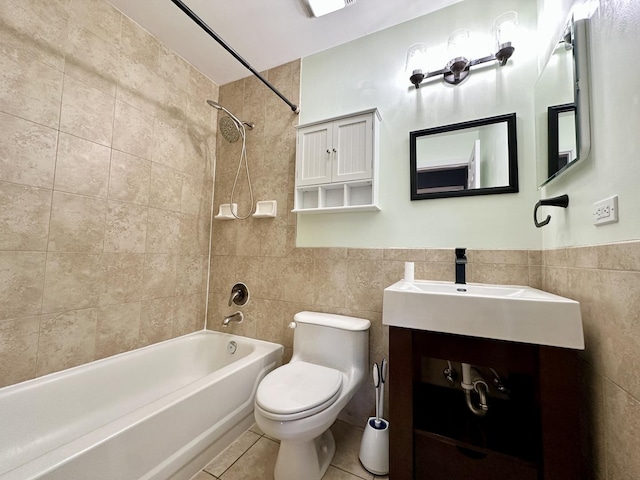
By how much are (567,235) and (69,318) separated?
2.42 metres

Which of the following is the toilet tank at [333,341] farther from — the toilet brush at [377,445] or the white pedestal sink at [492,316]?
the white pedestal sink at [492,316]

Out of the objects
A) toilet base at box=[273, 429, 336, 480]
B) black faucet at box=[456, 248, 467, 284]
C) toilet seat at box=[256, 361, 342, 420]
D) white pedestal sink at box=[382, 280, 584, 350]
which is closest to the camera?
white pedestal sink at box=[382, 280, 584, 350]

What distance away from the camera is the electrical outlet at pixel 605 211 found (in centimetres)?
72

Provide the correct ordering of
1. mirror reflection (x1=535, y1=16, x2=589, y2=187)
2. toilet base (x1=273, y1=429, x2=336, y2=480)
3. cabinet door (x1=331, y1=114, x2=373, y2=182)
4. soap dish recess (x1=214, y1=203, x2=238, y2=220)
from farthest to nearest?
soap dish recess (x1=214, y1=203, x2=238, y2=220), cabinet door (x1=331, y1=114, x2=373, y2=182), toilet base (x1=273, y1=429, x2=336, y2=480), mirror reflection (x1=535, y1=16, x2=589, y2=187)

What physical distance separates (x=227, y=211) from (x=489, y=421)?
2058 millimetres

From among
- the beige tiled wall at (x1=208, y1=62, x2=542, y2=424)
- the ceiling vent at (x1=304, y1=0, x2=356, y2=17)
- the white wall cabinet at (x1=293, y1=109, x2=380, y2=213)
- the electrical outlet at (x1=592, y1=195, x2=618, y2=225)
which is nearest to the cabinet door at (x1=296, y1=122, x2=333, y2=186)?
the white wall cabinet at (x1=293, y1=109, x2=380, y2=213)

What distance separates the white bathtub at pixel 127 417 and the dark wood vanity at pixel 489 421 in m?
0.86

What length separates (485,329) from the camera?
877 mm

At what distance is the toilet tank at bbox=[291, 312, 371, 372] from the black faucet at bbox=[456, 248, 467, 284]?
55 cm

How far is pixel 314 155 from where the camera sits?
1.67 metres

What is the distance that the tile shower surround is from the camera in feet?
2.74

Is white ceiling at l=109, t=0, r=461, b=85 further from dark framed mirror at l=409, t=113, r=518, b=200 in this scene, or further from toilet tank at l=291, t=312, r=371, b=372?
toilet tank at l=291, t=312, r=371, b=372

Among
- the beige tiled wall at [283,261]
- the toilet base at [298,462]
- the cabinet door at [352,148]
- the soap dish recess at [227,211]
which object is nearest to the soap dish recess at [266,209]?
the beige tiled wall at [283,261]

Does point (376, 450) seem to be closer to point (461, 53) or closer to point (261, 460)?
point (261, 460)
